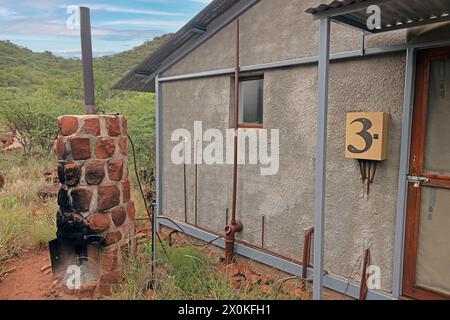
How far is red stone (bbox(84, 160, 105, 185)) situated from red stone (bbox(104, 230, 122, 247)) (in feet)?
2.07

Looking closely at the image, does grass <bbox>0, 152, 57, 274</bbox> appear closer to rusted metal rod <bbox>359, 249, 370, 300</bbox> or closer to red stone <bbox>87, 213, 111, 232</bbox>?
red stone <bbox>87, 213, 111, 232</bbox>

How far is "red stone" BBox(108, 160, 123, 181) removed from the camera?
3.87 m

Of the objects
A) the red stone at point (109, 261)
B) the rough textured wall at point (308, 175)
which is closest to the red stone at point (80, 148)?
the red stone at point (109, 261)

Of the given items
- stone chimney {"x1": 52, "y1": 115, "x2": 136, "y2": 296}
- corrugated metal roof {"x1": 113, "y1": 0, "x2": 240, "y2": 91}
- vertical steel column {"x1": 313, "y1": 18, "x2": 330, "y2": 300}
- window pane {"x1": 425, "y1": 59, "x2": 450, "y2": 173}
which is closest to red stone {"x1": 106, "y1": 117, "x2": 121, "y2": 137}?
stone chimney {"x1": 52, "y1": 115, "x2": 136, "y2": 296}

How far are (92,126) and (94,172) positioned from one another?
526 mm

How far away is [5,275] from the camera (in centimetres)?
418

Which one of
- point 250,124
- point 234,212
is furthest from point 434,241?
point 250,124

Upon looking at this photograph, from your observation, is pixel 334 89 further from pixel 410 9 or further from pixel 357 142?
pixel 410 9

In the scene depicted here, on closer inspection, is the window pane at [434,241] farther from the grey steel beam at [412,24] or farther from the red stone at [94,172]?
the red stone at [94,172]

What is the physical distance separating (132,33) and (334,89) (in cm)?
1632

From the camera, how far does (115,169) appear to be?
3.91 metres

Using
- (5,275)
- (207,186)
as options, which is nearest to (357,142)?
(207,186)

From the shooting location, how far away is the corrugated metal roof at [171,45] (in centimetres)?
486
